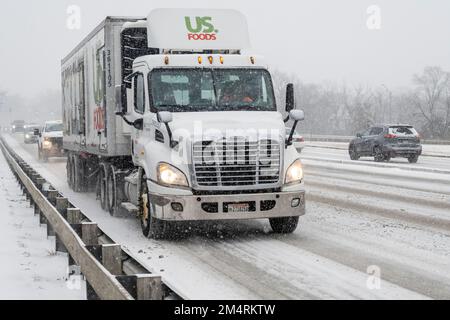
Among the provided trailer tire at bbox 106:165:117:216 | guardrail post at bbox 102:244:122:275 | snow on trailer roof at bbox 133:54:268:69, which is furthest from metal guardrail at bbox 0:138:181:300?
trailer tire at bbox 106:165:117:216

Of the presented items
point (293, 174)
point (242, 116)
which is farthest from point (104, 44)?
point (293, 174)

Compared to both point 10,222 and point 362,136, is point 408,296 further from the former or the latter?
point 362,136

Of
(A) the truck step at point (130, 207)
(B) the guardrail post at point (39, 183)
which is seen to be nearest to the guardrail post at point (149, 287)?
(A) the truck step at point (130, 207)

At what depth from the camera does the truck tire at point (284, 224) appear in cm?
1030

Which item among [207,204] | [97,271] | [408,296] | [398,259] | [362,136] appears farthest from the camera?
[362,136]

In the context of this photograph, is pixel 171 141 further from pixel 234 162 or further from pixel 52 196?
pixel 52 196

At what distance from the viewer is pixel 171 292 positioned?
502cm

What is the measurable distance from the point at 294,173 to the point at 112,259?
4179 mm

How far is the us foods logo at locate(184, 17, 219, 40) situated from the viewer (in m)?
11.0

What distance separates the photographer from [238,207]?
946 centimetres

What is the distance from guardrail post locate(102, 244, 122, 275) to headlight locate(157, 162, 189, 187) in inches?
122

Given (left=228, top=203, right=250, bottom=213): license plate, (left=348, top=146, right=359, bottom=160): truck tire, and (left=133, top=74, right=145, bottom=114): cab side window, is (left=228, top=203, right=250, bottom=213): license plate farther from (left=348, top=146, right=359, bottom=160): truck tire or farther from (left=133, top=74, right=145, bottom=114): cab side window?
(left=348, top=146, right=359, bottom=160): truck tire

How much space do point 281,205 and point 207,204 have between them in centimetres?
110

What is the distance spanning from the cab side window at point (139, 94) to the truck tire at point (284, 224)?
2728mm
